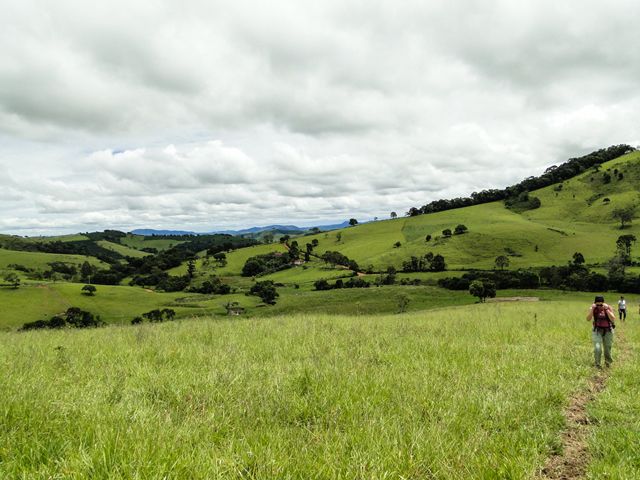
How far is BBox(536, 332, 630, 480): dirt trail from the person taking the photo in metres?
4.93

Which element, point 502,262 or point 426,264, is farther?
point 426,264

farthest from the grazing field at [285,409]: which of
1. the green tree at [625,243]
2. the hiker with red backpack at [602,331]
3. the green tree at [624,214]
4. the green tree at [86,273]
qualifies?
the green tree at [86,273]

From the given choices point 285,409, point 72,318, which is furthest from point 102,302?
point 285,409

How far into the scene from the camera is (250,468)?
13.3 ft

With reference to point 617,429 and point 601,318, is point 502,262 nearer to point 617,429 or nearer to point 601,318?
point 601,318

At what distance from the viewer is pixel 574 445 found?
573cm

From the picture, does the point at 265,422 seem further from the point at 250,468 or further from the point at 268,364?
the point at 268,364

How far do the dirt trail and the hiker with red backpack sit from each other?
330 cm

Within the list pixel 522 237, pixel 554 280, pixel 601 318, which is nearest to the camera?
pixel 601 318

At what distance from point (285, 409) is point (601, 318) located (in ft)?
39.6

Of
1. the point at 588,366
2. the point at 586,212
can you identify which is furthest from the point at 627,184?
the point at 588,366

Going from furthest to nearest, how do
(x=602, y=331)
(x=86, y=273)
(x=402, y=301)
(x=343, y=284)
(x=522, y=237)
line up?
(x=86, y=273)
(x=522, y=237)
(x=343, y=284)
(x=402, y=301)
(x=602, y=331)

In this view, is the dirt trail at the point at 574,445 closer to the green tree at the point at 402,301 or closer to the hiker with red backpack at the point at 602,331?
the hiker with red backpack at the point at 602,331

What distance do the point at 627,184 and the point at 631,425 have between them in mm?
244034
